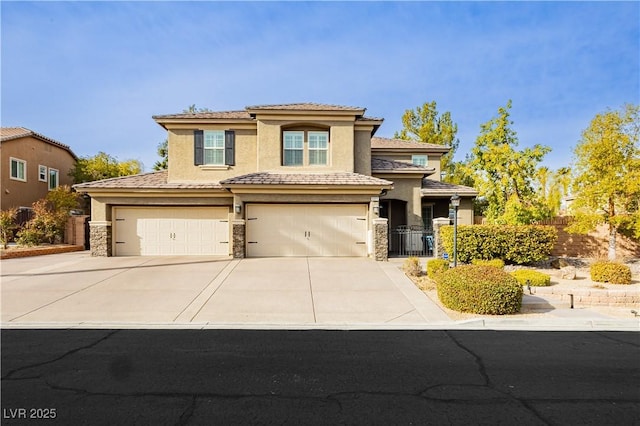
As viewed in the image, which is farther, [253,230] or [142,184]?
[142,184]

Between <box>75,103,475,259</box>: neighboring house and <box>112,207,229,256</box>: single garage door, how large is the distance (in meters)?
0.05

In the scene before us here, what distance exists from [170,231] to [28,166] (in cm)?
1743

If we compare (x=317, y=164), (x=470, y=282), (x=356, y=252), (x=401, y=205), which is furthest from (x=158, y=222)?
(x=470, y=282)

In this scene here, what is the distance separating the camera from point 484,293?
7.93 m

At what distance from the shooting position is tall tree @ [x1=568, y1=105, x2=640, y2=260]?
49.7ft

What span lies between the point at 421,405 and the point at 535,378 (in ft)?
6.29

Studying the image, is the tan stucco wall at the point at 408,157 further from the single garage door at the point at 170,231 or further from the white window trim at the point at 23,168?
the white window trim at the point at 23,168

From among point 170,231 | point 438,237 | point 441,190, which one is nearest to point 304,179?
point 438,237

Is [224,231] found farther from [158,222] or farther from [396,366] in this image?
[396,366]

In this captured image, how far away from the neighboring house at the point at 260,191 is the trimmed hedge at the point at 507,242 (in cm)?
316

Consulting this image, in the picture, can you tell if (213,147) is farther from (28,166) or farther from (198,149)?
(28,166)

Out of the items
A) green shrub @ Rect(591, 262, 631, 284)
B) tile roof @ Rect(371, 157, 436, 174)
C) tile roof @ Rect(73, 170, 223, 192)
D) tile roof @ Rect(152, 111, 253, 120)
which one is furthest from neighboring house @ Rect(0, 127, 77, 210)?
green shrub @ Rect(591, 262, 631, 284)

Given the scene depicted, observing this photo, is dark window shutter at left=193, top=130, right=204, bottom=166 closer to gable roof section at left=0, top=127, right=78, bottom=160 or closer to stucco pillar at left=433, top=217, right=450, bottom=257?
stucco pillar at left=433, top=217, right=450, bottom=257

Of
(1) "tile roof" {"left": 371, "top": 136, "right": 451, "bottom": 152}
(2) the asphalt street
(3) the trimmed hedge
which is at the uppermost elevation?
(1) "tile roof" {"left": 371, "top": 136, "right": 451, "bottom": 152}
